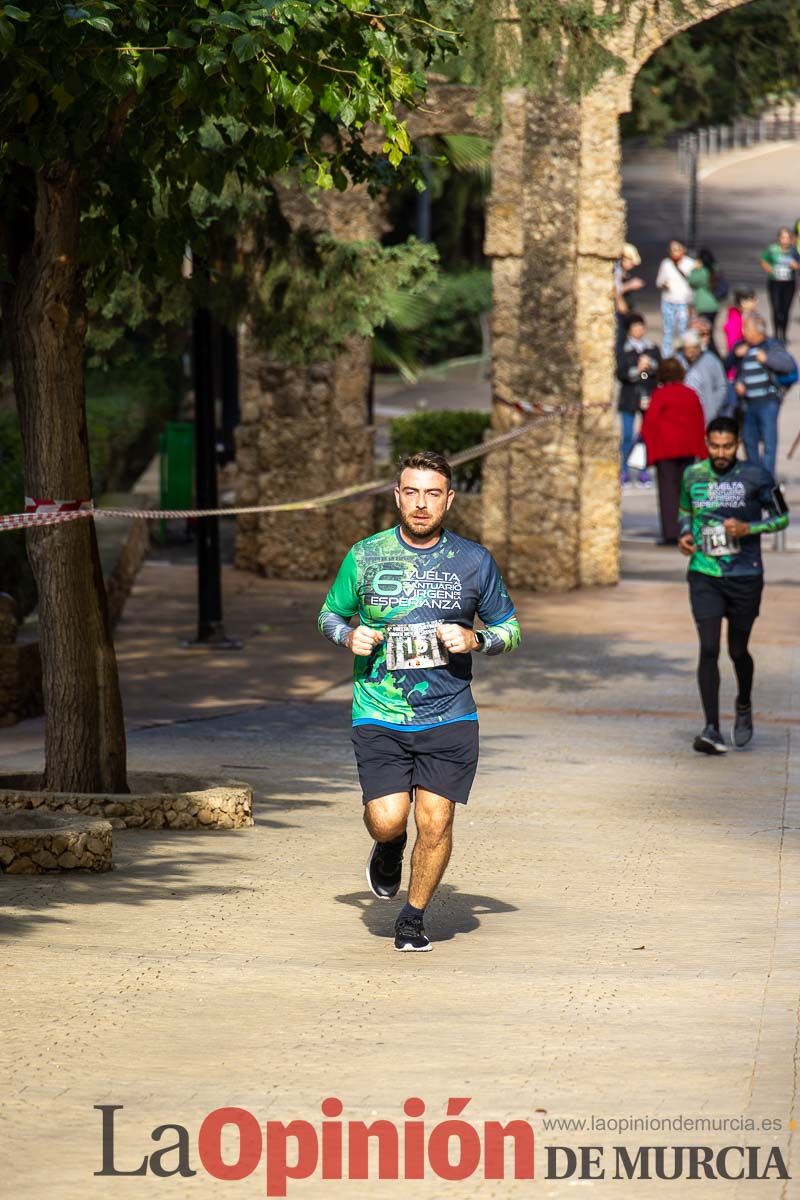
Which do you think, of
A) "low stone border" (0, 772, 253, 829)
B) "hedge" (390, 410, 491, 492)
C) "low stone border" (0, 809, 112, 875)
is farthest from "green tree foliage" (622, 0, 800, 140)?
"low stone border" (0, 809, 112, 875)

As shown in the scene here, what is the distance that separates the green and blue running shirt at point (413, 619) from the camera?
7.04m

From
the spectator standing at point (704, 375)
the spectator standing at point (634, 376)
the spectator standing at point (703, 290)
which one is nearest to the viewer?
the spectator standing at point (704, 375)

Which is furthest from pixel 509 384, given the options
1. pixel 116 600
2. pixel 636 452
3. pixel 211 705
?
pixel 636 452

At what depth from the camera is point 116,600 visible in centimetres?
1584

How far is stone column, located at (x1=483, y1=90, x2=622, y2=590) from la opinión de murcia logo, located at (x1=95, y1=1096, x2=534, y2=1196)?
42.7 ft

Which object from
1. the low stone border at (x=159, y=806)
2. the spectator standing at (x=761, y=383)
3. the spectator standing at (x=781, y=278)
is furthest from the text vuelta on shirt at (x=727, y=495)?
the spectator standing at (x=781, y=278)

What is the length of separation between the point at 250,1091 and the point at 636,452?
67.3ft

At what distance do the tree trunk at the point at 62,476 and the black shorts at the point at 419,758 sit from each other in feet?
8.41

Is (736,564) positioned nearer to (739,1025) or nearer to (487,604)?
(487,604)

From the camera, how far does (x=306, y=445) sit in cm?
1836

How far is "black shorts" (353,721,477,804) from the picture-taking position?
7098 mm

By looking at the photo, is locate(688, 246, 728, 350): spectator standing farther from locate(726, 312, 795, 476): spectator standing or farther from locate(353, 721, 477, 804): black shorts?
locate(353, 721, 477, 804): black shorts

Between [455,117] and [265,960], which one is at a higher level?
[455,117]

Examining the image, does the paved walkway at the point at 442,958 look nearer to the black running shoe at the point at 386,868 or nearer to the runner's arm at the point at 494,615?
the black running shoe at the point at 386,868
